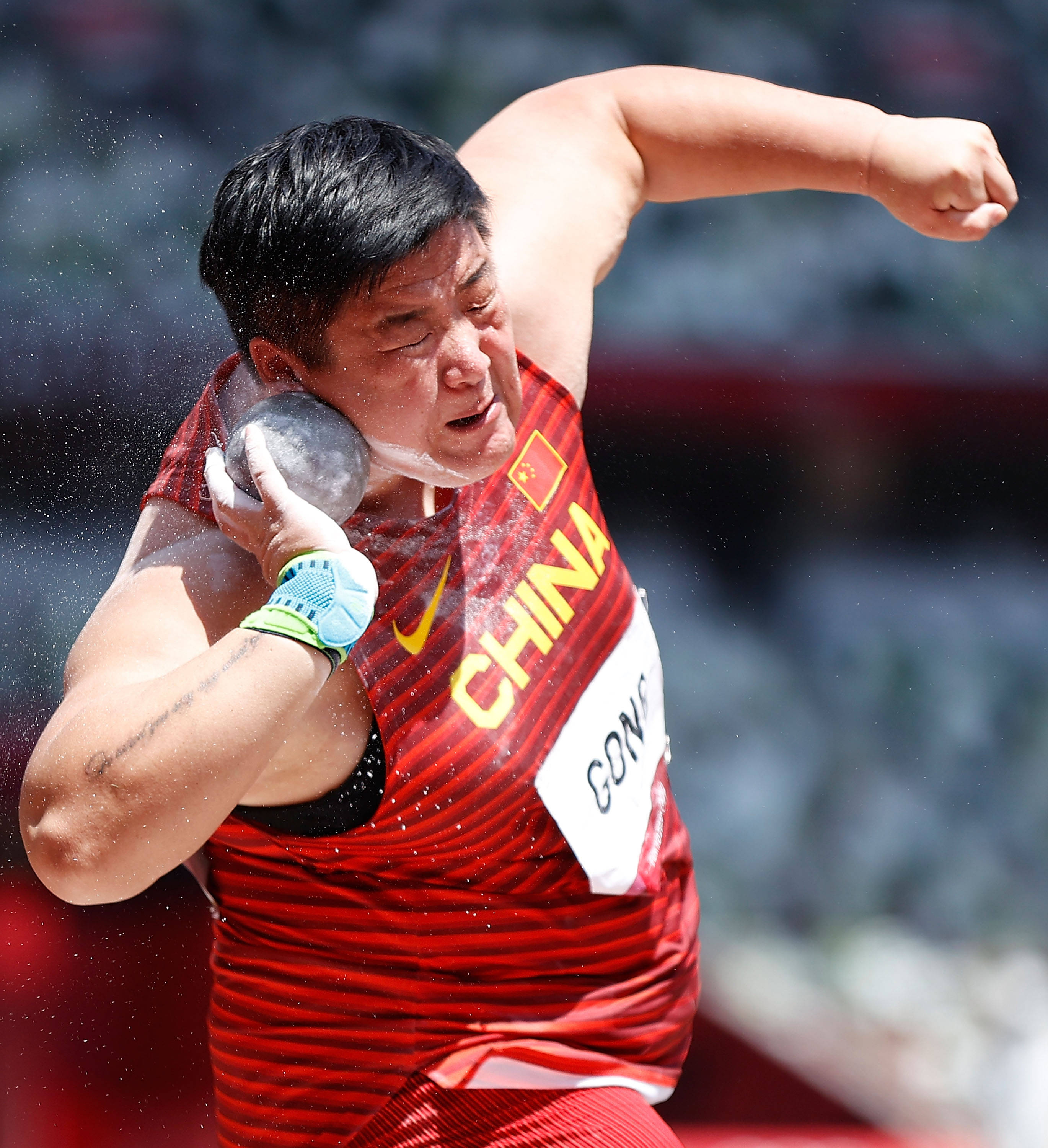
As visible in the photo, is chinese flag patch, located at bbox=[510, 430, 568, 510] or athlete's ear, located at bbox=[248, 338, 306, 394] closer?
athlete's ear, located at bbox=[248, 338, 306, 394]

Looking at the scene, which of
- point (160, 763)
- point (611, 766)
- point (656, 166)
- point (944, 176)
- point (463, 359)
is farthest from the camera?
point (656, 166)

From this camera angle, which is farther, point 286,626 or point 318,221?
point 318,221

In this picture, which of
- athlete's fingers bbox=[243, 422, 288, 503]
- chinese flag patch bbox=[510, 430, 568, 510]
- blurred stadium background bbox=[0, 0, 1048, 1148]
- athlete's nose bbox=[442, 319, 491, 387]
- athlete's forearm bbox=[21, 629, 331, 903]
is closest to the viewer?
athlete's forearm bbox=[21, 629, 331, 903]

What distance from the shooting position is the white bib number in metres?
1.27

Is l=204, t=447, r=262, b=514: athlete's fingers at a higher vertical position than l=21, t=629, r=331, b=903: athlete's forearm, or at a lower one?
higher

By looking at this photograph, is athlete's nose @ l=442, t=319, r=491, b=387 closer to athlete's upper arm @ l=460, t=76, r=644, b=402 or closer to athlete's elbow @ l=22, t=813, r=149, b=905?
athlete's upper arm @ l=460, t=76, r=644, b=402

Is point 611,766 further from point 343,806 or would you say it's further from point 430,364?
point 430,364

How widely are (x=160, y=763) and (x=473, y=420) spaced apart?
42 cm

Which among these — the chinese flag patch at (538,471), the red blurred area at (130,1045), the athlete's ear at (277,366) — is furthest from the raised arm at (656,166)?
the red blurred area at (130,1045)

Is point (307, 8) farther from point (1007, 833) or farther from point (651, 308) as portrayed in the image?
point (1007, 833)

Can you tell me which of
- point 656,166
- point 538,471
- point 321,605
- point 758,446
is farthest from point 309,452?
point 758,446

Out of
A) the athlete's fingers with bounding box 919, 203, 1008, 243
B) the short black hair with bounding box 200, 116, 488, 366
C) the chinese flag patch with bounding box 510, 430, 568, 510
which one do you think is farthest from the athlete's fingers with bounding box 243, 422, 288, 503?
the athlete's fingers with bounding box 919, 203, 1008, 243

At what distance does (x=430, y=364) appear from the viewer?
3.67 feet

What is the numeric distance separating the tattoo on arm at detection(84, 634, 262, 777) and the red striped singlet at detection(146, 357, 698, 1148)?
0.23 m
